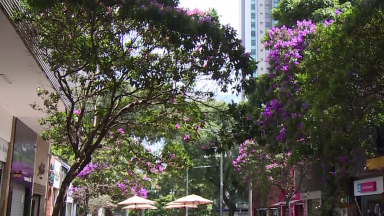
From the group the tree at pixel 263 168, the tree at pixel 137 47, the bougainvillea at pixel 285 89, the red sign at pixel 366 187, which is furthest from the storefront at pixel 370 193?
the tree at pixel 137 47

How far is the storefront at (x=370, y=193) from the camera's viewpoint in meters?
15.3

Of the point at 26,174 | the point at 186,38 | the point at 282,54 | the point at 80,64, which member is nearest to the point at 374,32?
the point at 186,38

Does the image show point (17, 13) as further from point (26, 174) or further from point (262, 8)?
point (262, 8)

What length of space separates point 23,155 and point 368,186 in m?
11.9

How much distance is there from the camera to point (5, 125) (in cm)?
1288

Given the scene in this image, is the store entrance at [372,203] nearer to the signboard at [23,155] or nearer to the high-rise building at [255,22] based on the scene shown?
the signboard at [23,155]

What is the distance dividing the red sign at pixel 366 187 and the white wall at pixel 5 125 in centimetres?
1207

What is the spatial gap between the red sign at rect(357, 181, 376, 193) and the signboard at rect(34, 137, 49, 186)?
12.1 m

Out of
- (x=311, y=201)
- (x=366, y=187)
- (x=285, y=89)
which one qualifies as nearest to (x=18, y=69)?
(x=285, y=89)

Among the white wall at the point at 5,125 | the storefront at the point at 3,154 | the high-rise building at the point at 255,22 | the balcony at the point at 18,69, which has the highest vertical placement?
the high-rise building at the point at 255,22

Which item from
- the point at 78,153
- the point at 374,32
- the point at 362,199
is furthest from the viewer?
the point at 362,199

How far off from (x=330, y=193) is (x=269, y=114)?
12.6ft

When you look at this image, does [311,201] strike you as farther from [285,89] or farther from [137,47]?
[137,47]

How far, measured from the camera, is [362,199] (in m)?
17.4
